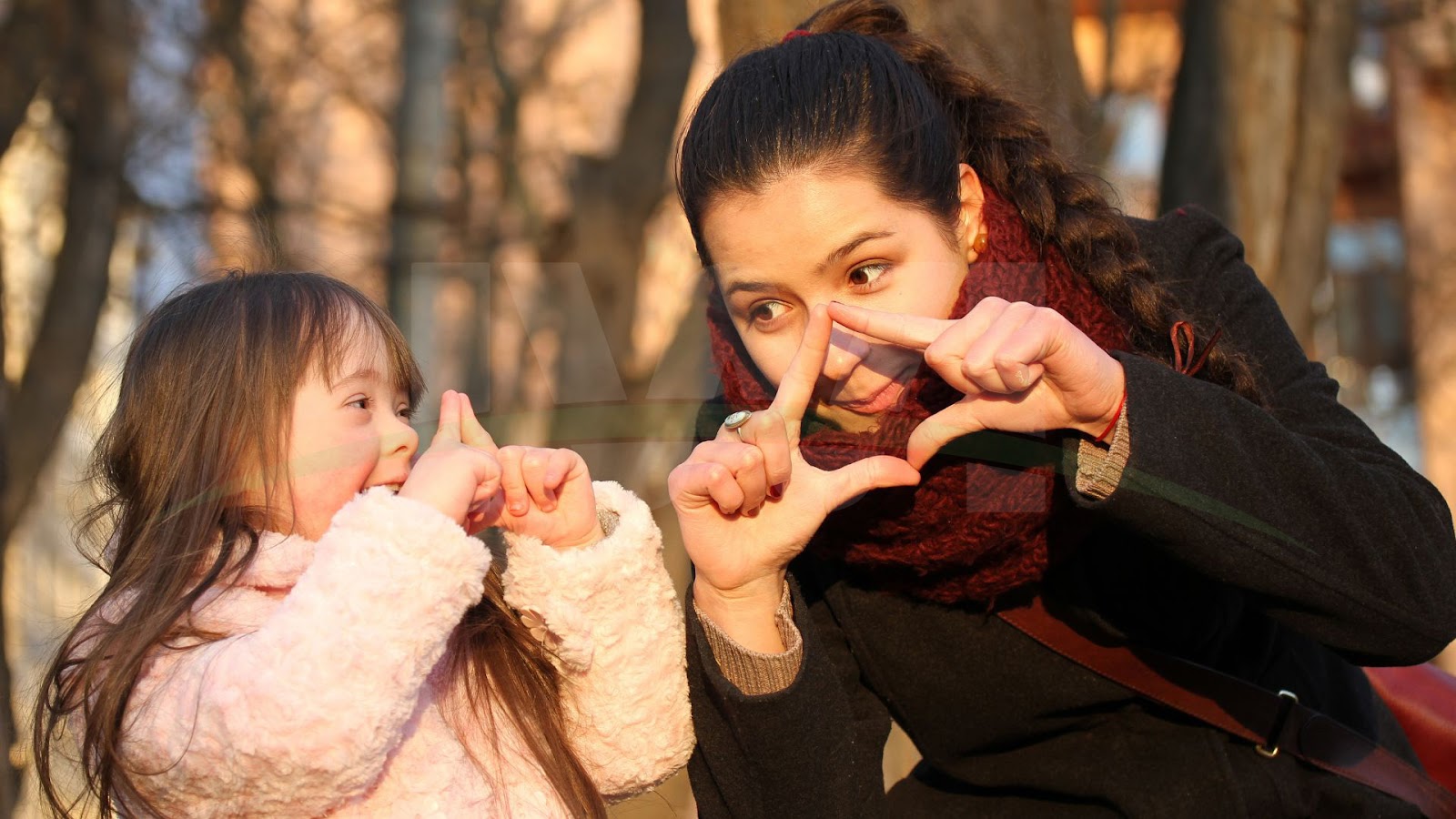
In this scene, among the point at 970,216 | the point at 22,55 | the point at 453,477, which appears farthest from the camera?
the point at 22,55

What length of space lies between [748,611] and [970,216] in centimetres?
71

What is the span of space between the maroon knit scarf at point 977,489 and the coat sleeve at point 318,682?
60 cm

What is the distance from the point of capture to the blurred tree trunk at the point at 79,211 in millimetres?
6152

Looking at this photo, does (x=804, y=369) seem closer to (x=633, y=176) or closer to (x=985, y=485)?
(x=985, y=485)

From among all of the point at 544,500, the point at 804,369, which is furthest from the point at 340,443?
the point at 804,369

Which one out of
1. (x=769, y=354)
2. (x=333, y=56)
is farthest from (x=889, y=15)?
(x=333, y=56)

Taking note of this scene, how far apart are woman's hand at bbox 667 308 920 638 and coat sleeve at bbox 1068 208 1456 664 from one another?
1.02 ft

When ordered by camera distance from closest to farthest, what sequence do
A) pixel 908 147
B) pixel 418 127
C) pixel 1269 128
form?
pixel 908 147
pixel 1269 128
pixel 418 127

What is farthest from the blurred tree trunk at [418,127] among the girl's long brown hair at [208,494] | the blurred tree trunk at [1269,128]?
the girl's long brown hair at [208,494]

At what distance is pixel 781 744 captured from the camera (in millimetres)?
2121

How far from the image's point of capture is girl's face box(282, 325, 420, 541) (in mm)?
2102

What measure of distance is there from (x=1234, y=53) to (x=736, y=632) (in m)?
4.05

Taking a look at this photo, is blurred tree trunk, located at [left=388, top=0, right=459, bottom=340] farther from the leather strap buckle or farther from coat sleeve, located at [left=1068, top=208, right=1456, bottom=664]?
coat sleeve, located at [left=1068, top=208, right=1456, bottom=664]

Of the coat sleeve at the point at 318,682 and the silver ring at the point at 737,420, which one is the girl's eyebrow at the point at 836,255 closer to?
the silver ring at the point at 737,420
